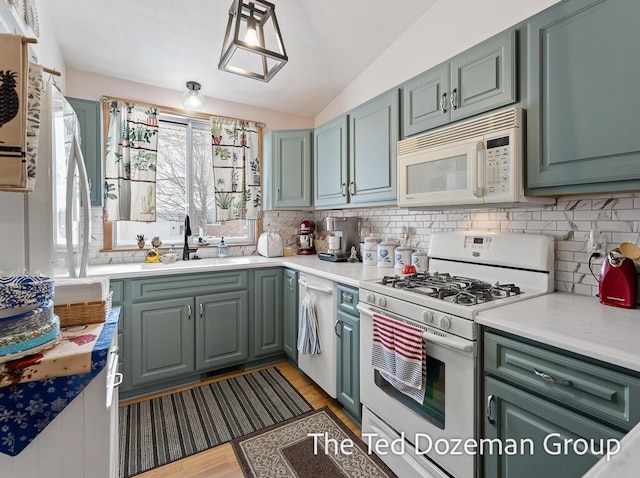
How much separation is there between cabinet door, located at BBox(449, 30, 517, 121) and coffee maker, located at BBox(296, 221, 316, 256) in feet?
6.22

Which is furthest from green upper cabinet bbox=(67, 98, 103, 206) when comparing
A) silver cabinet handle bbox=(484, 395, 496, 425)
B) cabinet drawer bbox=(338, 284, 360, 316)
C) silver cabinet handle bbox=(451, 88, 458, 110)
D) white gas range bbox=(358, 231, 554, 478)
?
silver cabinet handle bbox=(484, 395, 496, 425)

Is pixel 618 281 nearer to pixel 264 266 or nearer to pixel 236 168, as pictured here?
pixel 264 266

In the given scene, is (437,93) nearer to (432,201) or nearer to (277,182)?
(432,201)

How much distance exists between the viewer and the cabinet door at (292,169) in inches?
117

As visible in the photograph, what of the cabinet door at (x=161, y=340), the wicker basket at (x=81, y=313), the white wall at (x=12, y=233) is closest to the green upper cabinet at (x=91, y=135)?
the cabinet door at (x=161, y=340)

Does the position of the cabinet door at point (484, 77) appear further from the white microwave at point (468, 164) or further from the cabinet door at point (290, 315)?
the cabinet door at point (290, 315)

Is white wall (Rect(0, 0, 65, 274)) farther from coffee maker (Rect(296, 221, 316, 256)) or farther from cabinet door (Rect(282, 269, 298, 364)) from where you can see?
coffee maker (Rect(296, 221, 316, 256))

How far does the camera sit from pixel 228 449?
1741 millimetres

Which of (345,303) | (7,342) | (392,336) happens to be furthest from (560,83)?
(7,342)

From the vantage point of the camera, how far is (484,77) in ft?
5.04

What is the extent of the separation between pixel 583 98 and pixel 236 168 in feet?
8.70

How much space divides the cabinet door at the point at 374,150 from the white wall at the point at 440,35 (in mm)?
443

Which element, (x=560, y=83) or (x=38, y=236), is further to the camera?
(x=560, y=83)

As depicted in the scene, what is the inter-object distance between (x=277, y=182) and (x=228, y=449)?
2.15 meters
